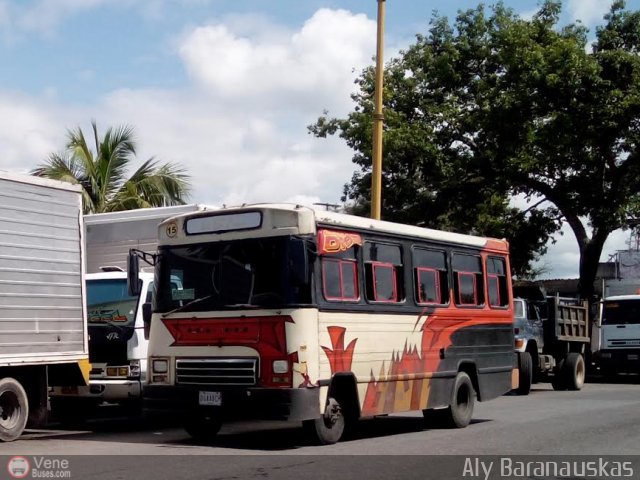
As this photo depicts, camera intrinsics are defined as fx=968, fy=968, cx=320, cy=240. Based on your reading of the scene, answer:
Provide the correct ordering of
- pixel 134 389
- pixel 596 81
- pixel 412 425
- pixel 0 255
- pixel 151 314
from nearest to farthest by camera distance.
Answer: pixel 0 255 < pixel 151 314 < pixel 134 389 < pixel 412 425 < pixel 596 81

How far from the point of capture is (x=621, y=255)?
38438 millimetres

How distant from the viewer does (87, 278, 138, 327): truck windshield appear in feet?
46.5

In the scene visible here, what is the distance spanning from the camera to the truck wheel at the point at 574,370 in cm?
2408

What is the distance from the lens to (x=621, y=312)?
1126 inches

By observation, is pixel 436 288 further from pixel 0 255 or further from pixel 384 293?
pixel 0 255

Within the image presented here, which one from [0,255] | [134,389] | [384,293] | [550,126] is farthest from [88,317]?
[550,126]

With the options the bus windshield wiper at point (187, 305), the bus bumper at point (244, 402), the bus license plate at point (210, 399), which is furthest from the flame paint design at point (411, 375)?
the bus windshield wiper at point (187, 305)

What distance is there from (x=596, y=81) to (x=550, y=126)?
1.74 meters

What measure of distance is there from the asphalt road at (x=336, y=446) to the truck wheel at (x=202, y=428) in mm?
167

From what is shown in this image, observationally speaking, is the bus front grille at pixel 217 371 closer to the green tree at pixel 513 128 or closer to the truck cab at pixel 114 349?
the truck cab at pixel 114 349

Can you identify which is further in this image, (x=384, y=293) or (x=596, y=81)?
(x=596, y=81)

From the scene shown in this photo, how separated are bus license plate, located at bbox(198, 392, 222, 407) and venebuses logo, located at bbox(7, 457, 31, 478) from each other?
2156 millimetres

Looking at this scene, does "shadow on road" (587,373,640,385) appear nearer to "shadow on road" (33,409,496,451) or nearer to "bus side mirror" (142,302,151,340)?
"shadow on road" (33,409,496,451)

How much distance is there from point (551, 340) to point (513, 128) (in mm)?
7080
